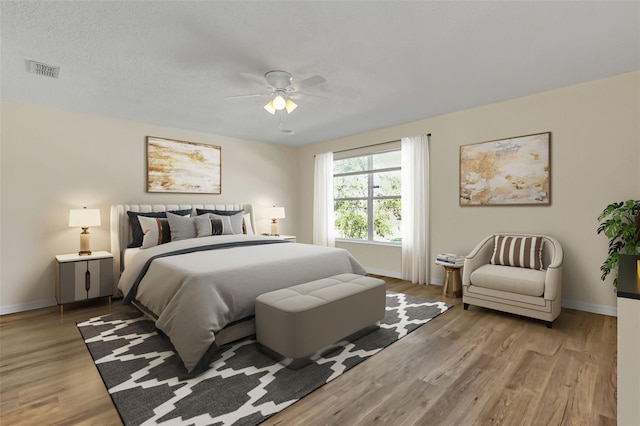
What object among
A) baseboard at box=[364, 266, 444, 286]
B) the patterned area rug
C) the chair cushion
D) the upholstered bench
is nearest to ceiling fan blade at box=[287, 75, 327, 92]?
the upholstered bench

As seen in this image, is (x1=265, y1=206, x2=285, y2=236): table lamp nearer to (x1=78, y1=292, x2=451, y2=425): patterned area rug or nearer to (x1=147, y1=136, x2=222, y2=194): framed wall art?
(x1=147, y1=136, x2=222, y2=194): framed wall art

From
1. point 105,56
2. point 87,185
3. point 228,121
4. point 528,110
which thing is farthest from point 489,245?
point 87,185

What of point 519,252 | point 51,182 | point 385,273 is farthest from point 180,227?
point 519,252

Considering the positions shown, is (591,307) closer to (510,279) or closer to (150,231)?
(510,279)

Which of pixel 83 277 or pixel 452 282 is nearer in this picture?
pixel 83 277

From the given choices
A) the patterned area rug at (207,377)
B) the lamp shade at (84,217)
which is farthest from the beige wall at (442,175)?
the patterned area rug at (207,377)

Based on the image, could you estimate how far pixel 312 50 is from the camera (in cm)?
Answer: 249

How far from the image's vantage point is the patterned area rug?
1773 millimetres

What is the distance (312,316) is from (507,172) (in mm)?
3157

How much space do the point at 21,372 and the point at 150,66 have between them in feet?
8.55

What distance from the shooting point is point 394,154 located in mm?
5184

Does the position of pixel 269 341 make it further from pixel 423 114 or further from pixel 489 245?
pixel 423 114

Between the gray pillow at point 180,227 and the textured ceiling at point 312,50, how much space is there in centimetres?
141

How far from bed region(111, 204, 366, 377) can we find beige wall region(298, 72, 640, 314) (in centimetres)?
199
